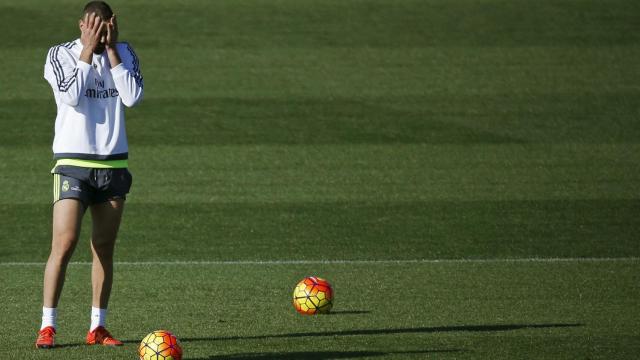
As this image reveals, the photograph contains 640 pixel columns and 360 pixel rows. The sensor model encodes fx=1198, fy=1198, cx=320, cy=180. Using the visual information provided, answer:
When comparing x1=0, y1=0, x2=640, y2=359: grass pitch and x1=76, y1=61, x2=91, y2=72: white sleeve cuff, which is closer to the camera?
x1=76, y1=61, x2=91, y2=72: white sleeve cuff

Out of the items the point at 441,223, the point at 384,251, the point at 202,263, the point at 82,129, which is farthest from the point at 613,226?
the point at 82,129

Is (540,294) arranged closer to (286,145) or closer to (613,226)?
(613,226)

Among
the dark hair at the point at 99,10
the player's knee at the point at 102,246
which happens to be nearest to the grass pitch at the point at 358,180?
the player's knee at the point at 102,246

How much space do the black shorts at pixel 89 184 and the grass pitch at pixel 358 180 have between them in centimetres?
97

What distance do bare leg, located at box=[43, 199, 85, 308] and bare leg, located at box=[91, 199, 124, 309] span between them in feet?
0.52

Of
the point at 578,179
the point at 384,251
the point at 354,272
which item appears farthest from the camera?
the point at 578,179

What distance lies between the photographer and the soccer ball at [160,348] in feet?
22.7

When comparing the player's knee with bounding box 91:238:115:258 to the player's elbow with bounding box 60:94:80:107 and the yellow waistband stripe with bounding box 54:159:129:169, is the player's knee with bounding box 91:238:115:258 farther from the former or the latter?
the player's elbow with bounding box 60:94:80:107

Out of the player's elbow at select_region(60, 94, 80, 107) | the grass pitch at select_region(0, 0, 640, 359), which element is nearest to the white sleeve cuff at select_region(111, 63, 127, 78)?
the player's elbow at select_region(60, 94, 80, 107)

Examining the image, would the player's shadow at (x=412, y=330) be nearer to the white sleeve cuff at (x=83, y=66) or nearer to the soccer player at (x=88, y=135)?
the soccer player at (x=88, y=135)

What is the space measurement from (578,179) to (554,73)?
5.08 meters

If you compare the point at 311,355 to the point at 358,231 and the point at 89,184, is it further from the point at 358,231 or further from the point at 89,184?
the point at 358,231

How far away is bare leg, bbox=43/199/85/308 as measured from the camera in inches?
292

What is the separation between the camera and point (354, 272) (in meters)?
11.2
